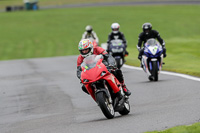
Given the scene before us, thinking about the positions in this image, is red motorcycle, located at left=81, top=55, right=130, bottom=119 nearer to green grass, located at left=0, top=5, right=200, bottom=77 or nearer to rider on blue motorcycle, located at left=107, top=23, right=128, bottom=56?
rider on blue motorcycle, located at left=107, top=23, right=128, bottom=56

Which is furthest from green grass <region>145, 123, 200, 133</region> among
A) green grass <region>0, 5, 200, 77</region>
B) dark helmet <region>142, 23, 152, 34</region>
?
green grass <region>0, 5, 200, 77</region>

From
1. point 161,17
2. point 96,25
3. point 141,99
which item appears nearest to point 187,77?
point 141,99

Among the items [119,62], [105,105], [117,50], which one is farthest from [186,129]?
[117,50]

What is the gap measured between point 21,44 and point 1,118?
30287mm

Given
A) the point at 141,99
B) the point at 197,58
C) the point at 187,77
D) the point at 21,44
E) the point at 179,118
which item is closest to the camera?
the point at 179,118

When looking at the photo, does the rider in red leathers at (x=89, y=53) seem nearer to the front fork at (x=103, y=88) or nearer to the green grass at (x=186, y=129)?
the front fork at (x=103, y=88)

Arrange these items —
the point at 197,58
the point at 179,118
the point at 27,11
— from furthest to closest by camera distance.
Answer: the point at 27,11 < the point at 197,58 < the point at 179,118

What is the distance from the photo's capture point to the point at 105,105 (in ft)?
30.5

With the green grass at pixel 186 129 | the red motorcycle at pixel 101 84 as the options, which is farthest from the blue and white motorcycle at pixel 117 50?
the green grass at pixel 186 129

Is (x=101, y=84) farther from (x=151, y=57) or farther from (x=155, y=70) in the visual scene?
(x=151, y=57)

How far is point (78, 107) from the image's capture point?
39.5ft

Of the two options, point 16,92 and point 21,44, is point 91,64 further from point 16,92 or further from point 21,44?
point 21,44

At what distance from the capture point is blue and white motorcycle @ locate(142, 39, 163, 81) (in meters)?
16.0

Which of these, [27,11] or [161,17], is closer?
[161,17]
